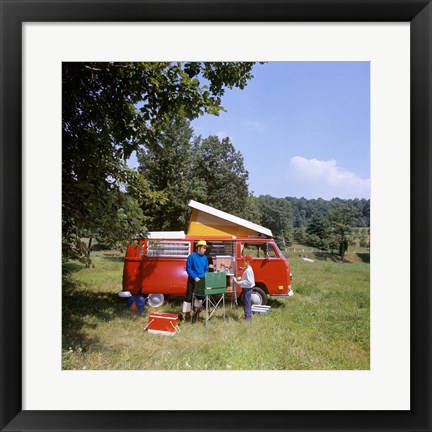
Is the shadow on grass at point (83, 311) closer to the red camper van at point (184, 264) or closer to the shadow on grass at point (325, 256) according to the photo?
the red camper van at point (184, 264)

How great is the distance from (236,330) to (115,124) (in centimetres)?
197

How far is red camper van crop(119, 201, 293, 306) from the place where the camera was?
290 cm

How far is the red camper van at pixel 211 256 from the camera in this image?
2.90 meters

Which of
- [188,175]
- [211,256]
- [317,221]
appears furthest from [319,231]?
[188,175]

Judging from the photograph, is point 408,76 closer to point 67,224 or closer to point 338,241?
point 338,241

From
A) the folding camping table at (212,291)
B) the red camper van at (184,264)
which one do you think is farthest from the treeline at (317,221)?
the folding camping table at (212,291)

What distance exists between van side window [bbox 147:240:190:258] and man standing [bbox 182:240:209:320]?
112 mm

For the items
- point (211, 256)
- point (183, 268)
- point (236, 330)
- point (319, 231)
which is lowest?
point (236, 330)

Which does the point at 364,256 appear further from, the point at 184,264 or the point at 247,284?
the point at 184,264

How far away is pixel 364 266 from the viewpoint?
2.34m

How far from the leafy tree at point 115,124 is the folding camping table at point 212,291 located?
758 millimetres

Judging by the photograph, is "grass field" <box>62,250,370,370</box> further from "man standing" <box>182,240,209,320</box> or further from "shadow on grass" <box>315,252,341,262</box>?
"man standing" <box>182,240,209,320</box>

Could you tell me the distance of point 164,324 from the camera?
2635mm
